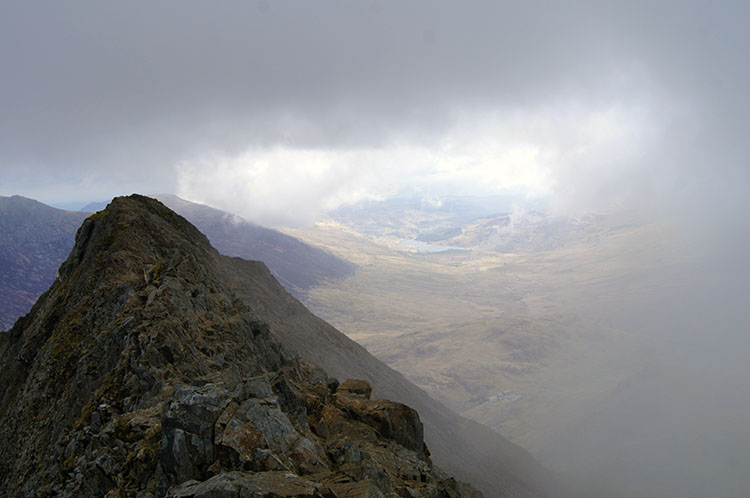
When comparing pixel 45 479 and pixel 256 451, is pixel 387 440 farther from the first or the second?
pixel 45 479

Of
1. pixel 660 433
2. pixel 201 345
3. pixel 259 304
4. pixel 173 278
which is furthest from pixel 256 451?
pixel 660 433

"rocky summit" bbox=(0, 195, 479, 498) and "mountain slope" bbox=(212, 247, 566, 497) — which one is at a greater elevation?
"rocky summit" bbox=(0, 195, 479, 498)

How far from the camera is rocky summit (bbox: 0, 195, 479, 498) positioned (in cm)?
1380

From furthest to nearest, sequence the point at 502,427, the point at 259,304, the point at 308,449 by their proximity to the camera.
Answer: the point at 502,427, the point at 259,304, the point at 308,449

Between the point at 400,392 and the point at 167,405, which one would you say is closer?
the point at 167,405

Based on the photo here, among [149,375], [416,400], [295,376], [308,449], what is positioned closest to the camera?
[308,449]

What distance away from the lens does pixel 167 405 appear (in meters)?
14.7

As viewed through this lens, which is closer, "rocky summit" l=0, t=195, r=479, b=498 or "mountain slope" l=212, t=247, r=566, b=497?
"rocky summit" l=0, t=195, r=479, b=498

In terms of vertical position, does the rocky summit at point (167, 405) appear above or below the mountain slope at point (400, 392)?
above

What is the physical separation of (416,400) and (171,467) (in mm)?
78151

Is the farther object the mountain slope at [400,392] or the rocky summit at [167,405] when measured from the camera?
the mountain slope at [400,392]

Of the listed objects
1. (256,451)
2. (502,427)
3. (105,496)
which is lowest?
(502,427)

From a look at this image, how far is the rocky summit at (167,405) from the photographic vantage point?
543 inches

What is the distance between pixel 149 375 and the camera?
19.0 m
